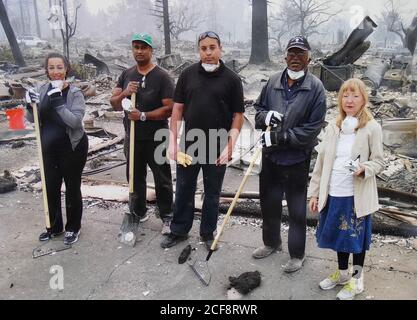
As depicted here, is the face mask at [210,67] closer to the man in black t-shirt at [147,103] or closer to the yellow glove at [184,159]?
the man in black t-shirt at [147,103]

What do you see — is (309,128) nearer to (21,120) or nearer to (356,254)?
(356,254)

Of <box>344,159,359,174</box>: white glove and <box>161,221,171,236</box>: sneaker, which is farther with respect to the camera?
<box>161,221,171,236</box>: sneaker

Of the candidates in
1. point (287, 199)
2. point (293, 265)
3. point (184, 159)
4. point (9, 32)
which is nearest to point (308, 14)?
point (9, 32)

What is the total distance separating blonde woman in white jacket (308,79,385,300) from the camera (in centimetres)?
296

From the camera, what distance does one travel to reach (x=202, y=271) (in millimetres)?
3629

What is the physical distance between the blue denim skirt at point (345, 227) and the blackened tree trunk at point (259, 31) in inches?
688

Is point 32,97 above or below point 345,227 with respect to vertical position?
above

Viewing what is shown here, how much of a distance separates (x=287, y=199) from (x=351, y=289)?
0.92m

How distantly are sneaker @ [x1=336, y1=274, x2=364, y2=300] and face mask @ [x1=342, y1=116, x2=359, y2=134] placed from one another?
4.08 ft

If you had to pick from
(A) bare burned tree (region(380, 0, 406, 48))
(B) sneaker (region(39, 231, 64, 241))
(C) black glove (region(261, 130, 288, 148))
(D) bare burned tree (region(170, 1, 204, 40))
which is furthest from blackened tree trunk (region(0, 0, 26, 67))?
(A) bare burned tree (region(380, 0, 406, 48))

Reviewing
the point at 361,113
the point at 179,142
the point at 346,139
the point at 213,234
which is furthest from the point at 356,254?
the point at 179,142

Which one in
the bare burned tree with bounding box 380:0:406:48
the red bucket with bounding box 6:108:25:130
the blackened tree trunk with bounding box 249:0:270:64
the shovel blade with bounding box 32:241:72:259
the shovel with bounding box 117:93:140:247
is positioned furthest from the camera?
the bare burned tree with bounding box 380:0:406:48

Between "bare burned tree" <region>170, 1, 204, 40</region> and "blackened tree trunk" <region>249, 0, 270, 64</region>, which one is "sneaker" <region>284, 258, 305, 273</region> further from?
"bare burned tree" <region>170, 1, 204, 40</region>

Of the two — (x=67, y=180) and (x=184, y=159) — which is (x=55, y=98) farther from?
(x=184, y=159)
